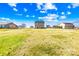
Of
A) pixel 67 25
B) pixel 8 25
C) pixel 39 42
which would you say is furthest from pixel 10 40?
pixel 67 25

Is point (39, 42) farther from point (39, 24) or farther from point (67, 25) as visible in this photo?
point (67, 25)

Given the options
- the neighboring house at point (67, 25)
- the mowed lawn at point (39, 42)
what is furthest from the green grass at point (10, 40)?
the neighboring house at point (67, 25)

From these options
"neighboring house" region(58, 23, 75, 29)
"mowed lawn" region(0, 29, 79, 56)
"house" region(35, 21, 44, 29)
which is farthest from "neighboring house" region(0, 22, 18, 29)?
"neighboring house" region(58, 23, 75, 29)

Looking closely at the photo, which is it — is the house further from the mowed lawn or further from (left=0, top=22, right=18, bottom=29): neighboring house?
(left=0, top=22, right=18, bottom=29): neighboring house

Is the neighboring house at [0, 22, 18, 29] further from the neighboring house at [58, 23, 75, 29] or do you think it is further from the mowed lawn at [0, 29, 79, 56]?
the neighboring house at [58, 23, 75, 29]

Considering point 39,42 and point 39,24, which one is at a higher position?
point 39,24

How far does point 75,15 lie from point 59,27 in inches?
8.9

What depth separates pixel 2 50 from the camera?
80.3 inches

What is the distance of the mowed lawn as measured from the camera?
2025 mm

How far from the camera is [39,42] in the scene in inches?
81.6

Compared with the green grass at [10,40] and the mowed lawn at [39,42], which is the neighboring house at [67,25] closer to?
the mowed lawn at [39,42]

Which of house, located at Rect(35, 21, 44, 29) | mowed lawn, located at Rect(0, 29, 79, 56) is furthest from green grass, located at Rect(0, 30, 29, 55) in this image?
house, located at Rect(35, 21, 44, 29)

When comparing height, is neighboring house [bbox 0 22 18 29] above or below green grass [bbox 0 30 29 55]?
above

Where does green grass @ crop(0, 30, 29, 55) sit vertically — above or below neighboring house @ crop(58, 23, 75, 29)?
below
